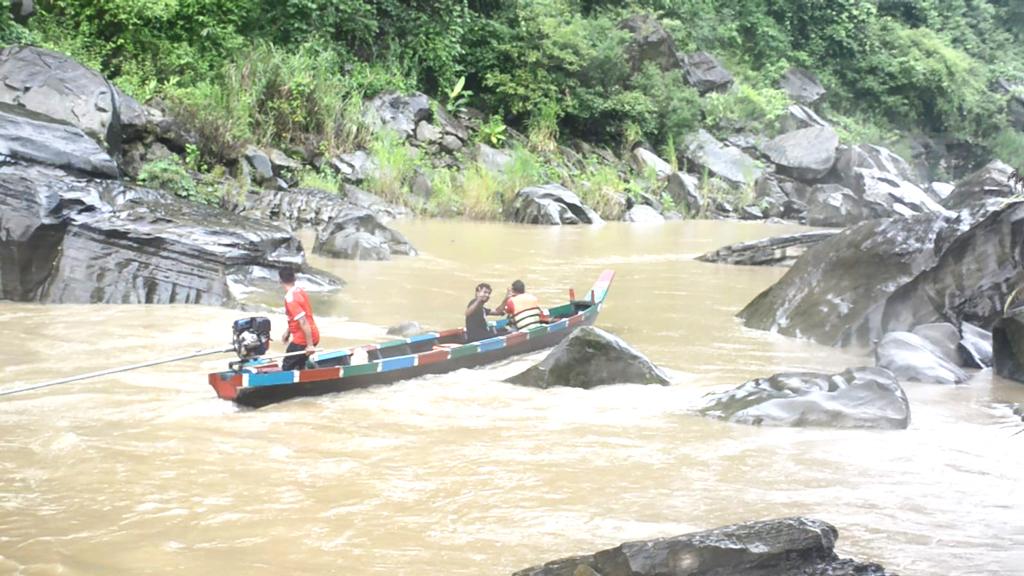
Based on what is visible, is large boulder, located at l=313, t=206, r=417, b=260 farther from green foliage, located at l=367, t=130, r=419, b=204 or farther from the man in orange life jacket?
the man in orange life jacket

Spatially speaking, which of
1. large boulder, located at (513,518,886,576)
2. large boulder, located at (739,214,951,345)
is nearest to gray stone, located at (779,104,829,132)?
large boulder, located at (739,214,951,345)

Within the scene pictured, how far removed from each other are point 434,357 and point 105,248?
5238 millimetres

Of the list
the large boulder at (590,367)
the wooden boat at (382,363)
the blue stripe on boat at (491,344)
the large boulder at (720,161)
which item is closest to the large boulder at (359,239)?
the wooden boat at (382,363)

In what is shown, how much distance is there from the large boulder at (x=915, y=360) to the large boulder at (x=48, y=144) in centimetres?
960

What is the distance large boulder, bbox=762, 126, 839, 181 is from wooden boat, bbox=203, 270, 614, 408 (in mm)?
19123

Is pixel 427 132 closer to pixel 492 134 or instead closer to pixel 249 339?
pixel 492 134

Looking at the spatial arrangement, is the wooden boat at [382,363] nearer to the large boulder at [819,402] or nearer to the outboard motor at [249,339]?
the outboard motor at [249,339]

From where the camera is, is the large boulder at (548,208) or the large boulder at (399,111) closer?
the large boulder at (548,208)

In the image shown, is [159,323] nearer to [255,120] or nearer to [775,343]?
[775,343]

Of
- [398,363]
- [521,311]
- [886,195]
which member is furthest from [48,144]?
[886,195]

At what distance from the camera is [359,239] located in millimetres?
16359

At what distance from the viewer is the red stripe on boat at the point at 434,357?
9.08 metres

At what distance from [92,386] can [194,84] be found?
14.6 m

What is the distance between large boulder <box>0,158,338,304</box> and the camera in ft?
38.9
